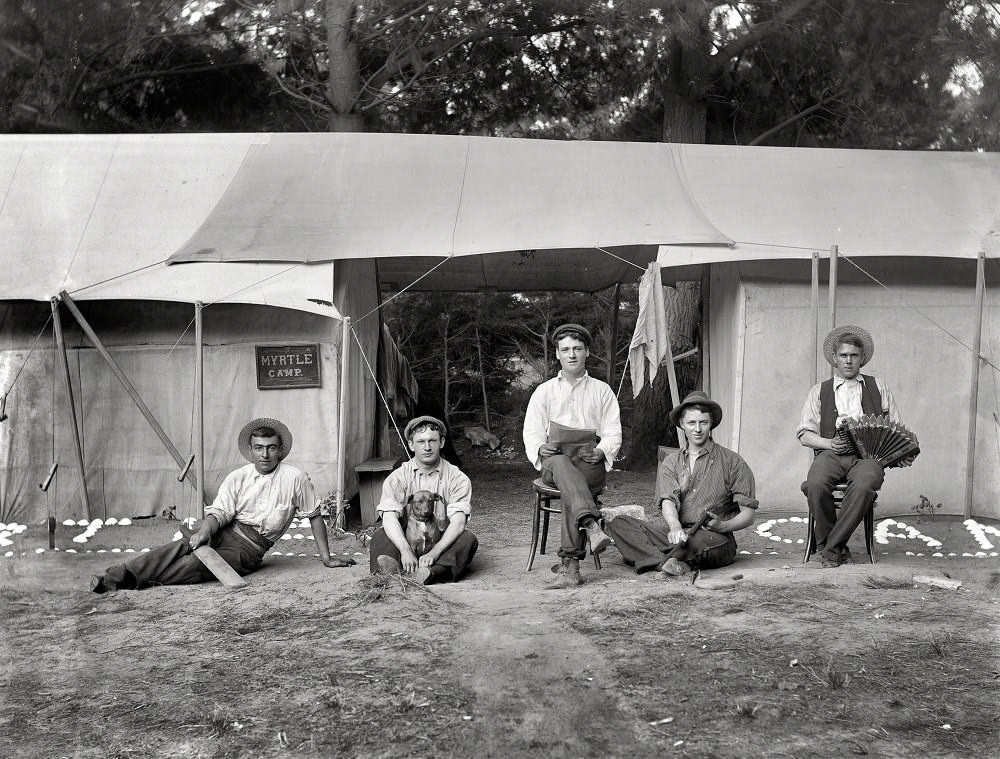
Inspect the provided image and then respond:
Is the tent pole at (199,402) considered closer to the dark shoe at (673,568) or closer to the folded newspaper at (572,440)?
the folded newspaper at (572,440)

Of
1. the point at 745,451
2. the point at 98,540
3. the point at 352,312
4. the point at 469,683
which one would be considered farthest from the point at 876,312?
the point at 98,540

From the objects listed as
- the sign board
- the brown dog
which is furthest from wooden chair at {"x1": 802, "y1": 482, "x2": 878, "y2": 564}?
the sign board

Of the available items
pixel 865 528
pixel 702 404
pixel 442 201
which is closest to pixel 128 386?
pixel 442 201

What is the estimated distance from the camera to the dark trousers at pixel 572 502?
473 centimetres

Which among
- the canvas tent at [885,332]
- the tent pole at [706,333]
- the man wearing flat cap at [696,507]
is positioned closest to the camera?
the man wearing flat cap at [696,507]

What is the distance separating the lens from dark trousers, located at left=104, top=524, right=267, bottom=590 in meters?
4.89

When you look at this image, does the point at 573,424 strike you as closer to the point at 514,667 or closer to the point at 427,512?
the point at 427,512

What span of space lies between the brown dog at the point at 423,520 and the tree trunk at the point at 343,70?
6957 millimetres

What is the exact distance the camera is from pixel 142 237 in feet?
23.7

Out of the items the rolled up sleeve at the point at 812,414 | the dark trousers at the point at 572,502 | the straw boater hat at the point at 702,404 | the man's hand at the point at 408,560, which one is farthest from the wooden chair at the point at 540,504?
the rolled up sleeve at the point at 812,414

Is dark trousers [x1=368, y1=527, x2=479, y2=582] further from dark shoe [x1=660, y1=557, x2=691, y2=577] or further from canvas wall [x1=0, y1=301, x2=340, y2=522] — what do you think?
canvas wall [x1=0, y1=301, x2=340, y2=522]

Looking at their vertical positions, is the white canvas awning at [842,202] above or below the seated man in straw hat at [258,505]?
above

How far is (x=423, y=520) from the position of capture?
4.99 m

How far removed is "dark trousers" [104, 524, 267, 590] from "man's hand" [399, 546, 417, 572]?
919mm
